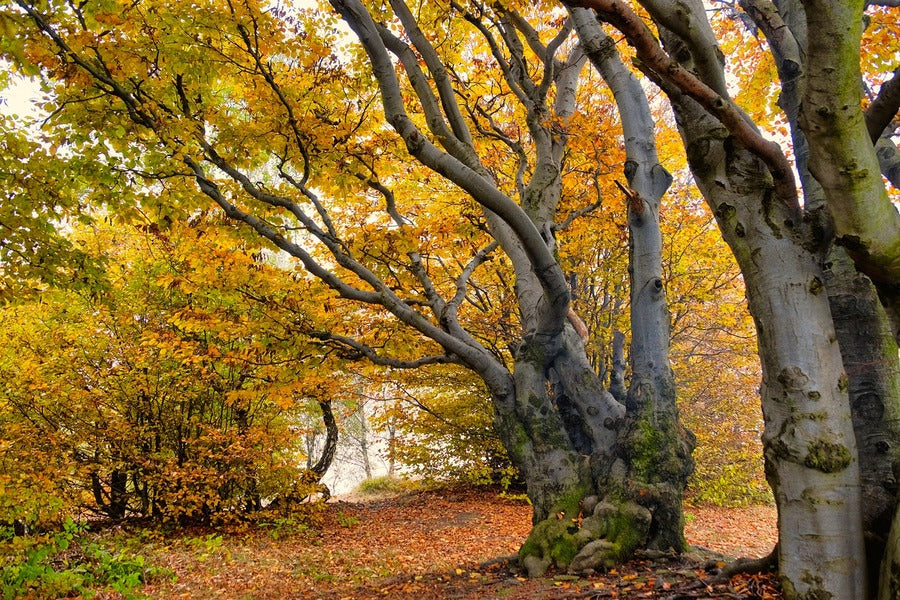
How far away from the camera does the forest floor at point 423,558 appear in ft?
12.0

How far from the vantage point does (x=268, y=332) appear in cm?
583

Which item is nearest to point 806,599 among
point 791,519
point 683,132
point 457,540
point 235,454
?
point 791,519

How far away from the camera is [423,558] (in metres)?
7.10

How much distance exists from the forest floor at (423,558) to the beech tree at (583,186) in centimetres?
47

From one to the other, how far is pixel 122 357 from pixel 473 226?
5653 millimetres

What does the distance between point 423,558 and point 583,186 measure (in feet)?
19.4

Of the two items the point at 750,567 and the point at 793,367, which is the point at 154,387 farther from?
the point at 793,367

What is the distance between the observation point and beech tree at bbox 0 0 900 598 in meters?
2.43

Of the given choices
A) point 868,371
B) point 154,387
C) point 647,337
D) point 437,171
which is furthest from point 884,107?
point 154,387

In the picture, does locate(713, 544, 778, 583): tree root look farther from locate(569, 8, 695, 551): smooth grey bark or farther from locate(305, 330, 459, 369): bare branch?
locate(305, 330, 459, 369): bare branch

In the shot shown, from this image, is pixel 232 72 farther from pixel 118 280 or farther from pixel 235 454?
pixel 235 454

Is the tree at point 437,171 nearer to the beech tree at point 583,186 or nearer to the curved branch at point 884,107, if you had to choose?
the beech tree at point 583,186

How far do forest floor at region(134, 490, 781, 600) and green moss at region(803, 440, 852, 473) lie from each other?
844 millimetres

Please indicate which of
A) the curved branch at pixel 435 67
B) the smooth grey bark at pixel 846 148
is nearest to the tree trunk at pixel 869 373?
the smooth grey bark at pixel 846 148
